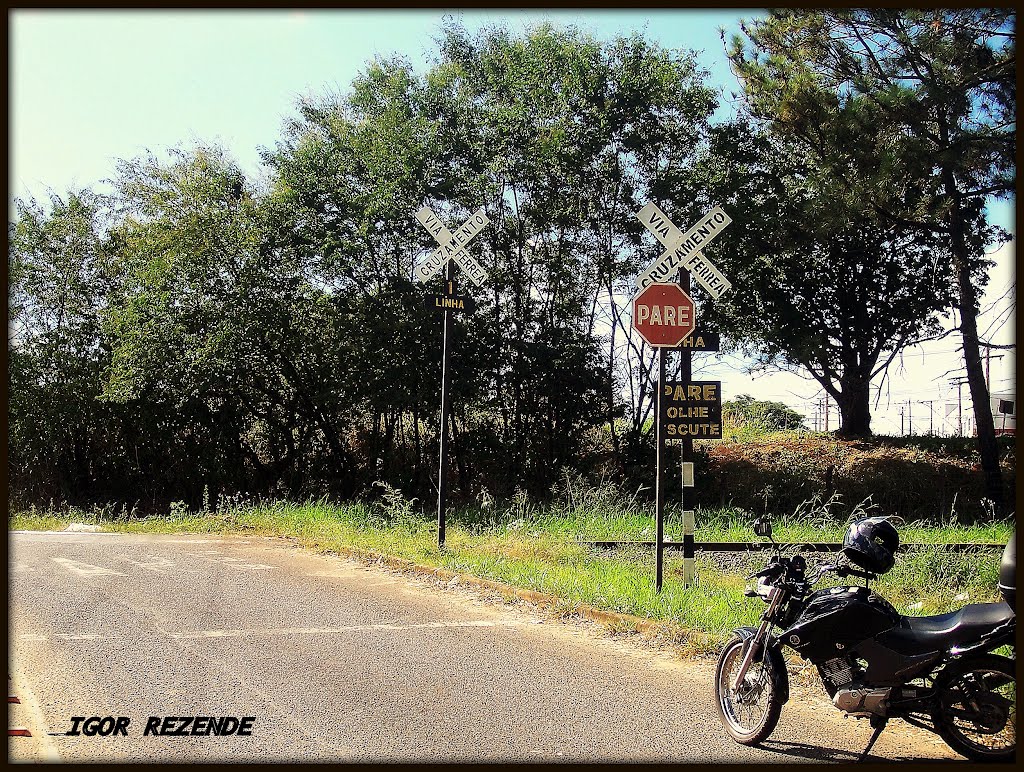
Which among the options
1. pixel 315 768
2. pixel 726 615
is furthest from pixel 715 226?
pixel 315 768

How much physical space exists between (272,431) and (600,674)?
1851cm

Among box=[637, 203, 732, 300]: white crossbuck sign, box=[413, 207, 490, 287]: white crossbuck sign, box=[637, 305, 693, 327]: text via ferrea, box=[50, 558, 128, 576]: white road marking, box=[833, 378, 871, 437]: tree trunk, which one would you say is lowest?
box=[50, 558, 128, 576]: white road marking

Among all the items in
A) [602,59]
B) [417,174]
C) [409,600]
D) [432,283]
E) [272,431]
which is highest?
[602,59]

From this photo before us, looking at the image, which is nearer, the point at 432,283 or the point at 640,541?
the point at 640,541

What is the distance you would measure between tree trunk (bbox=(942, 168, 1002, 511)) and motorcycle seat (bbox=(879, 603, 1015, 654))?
722 inches

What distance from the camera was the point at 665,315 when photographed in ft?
28.0

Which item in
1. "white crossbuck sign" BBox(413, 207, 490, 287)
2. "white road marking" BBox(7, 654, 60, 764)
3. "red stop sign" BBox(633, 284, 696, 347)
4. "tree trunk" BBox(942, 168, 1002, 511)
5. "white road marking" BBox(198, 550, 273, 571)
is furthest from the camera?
"tree trunk" BBox(942, 168, 1002, 511)

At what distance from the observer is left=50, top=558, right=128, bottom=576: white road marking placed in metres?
10.5

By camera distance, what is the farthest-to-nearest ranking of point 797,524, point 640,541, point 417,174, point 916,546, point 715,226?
point 417,174 → point 797,524 → point 640,541 → point 916,546 → point 715,226

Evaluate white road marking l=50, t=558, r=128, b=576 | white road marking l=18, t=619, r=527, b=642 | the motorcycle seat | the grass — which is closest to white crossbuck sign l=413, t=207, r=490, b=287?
the grass

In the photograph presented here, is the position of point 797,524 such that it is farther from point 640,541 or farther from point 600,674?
point 600,674

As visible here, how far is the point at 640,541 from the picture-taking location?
12.1 meters

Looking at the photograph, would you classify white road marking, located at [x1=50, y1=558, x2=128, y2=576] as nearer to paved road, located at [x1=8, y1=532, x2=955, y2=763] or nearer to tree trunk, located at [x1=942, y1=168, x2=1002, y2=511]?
paved road, located at [x1=8, y1=532, x2=955, y2=763]

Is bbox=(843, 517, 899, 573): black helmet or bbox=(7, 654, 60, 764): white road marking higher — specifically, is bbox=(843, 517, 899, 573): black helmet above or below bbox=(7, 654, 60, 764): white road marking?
above
